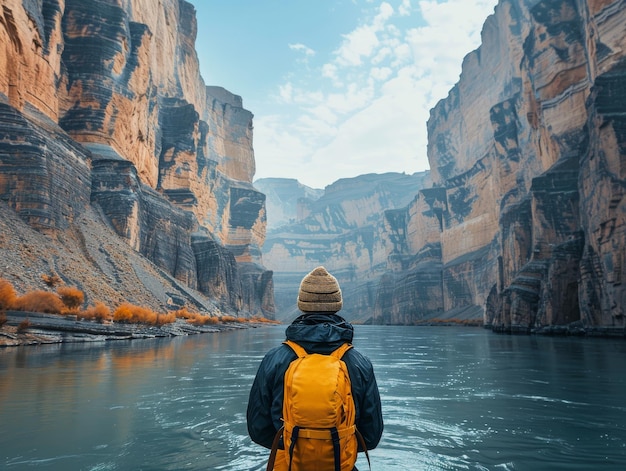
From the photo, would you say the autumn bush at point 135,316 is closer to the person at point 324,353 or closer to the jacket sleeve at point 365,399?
the person at point 324,353

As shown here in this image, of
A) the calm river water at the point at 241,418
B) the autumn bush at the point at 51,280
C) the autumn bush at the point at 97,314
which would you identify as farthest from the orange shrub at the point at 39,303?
the calm river water at the point at 241,418

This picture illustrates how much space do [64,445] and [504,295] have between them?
42.8m

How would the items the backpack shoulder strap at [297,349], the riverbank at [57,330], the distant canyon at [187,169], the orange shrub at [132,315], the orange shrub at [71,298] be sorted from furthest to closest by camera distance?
the distant canyon at [187,169]
the orange shrub at [132,315]
the orange shrub at [71,298]
the riverbank at [57,330]
the backpack shoulder strap at [297,349]

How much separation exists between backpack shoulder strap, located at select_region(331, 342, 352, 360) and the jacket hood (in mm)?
26

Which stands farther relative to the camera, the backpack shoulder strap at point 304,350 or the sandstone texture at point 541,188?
the sandstone texture at point 541,188

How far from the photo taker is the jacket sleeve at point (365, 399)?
280cm

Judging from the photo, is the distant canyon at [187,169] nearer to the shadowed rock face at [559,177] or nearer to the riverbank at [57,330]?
the shadowed rock face at [559,177]

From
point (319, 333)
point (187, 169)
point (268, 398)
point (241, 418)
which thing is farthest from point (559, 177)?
point (187, 169)

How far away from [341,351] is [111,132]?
51538 mm

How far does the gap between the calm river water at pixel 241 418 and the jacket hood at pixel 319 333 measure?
10.1 feet

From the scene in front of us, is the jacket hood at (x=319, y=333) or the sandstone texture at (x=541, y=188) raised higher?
the sandstone texture at (x=541, y=188)

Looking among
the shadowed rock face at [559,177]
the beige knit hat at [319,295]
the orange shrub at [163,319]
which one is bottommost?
the orange shrub at [163,319]

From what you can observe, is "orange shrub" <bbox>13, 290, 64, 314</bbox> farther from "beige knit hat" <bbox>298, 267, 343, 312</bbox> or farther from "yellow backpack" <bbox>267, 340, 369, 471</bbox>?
"yellow backpack" <bbox>267, 340, 369, 471</bbox>

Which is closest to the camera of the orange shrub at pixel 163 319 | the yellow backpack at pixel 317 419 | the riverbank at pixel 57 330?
the yellow backpack at pixel 317 419
